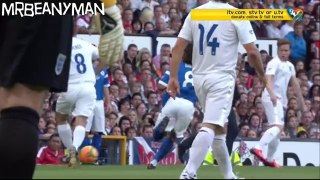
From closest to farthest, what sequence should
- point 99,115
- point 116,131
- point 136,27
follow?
point 99,115 → point 116,131 → point 136,27

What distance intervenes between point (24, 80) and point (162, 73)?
48.2 feet

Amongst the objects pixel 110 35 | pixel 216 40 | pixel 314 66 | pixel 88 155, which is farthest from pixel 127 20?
pixel 110 35

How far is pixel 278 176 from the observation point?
39.4 feet

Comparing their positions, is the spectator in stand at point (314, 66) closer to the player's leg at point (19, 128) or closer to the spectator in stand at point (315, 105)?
the spectator in stand at point (315, 105)

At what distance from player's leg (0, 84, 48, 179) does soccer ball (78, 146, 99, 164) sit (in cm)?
1007

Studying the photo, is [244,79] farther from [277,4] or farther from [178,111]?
[178,111]

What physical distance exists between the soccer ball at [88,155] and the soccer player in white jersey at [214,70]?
4.52 m

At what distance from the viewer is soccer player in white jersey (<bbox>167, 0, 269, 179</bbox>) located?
1016 cm

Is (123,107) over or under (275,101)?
under

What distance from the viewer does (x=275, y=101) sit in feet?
48.9

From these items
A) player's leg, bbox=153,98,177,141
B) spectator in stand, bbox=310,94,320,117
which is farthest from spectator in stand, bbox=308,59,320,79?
player's leg, bbox=153,98,177,141

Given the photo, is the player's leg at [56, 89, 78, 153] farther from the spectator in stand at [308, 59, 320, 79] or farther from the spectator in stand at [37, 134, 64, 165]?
the spectator in stand at [308, 59, 320, 79]

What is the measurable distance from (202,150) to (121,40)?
4948mm

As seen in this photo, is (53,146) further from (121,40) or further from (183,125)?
(121,40)
